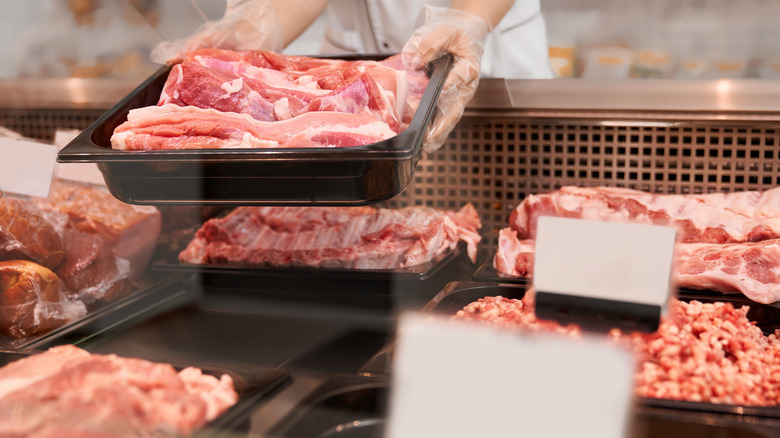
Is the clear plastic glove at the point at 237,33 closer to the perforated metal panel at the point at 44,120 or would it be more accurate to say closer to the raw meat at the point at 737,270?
the perforated metal panel at the point at 44,120

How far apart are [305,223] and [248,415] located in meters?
0.88

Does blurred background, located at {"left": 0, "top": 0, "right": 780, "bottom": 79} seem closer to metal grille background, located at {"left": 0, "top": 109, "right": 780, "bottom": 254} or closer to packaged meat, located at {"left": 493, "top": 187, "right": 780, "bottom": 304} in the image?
metal grille background, located at {"left": 0, "top": 109, "right": 780, "bottom": 254}

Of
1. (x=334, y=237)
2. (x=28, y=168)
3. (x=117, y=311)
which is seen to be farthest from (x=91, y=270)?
(x=334, y=237)

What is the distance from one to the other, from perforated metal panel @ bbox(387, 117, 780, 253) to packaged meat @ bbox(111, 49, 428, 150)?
41cm

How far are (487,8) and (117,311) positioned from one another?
1.27 metres

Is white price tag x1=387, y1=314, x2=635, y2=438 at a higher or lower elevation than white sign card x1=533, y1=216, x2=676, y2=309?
lower

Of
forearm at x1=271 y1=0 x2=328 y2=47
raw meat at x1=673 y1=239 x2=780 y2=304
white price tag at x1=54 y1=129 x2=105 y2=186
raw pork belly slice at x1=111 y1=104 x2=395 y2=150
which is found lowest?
raw meat at x1=673 y1=239 x2=780 y2=304

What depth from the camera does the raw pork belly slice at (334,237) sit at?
167cm

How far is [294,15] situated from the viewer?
6.78ft

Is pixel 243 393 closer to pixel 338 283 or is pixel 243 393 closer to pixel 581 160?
pixel 338 283

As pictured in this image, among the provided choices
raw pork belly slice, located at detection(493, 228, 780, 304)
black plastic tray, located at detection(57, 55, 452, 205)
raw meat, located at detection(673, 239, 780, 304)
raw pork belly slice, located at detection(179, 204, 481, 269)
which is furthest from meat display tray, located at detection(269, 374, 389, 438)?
raw meat, located at detection(673, 239, 780, 304)

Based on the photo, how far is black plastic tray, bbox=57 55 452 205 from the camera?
1161 millimetres

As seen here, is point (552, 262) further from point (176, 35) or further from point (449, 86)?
point (176, 35)

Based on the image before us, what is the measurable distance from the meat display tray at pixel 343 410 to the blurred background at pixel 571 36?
1064mm
